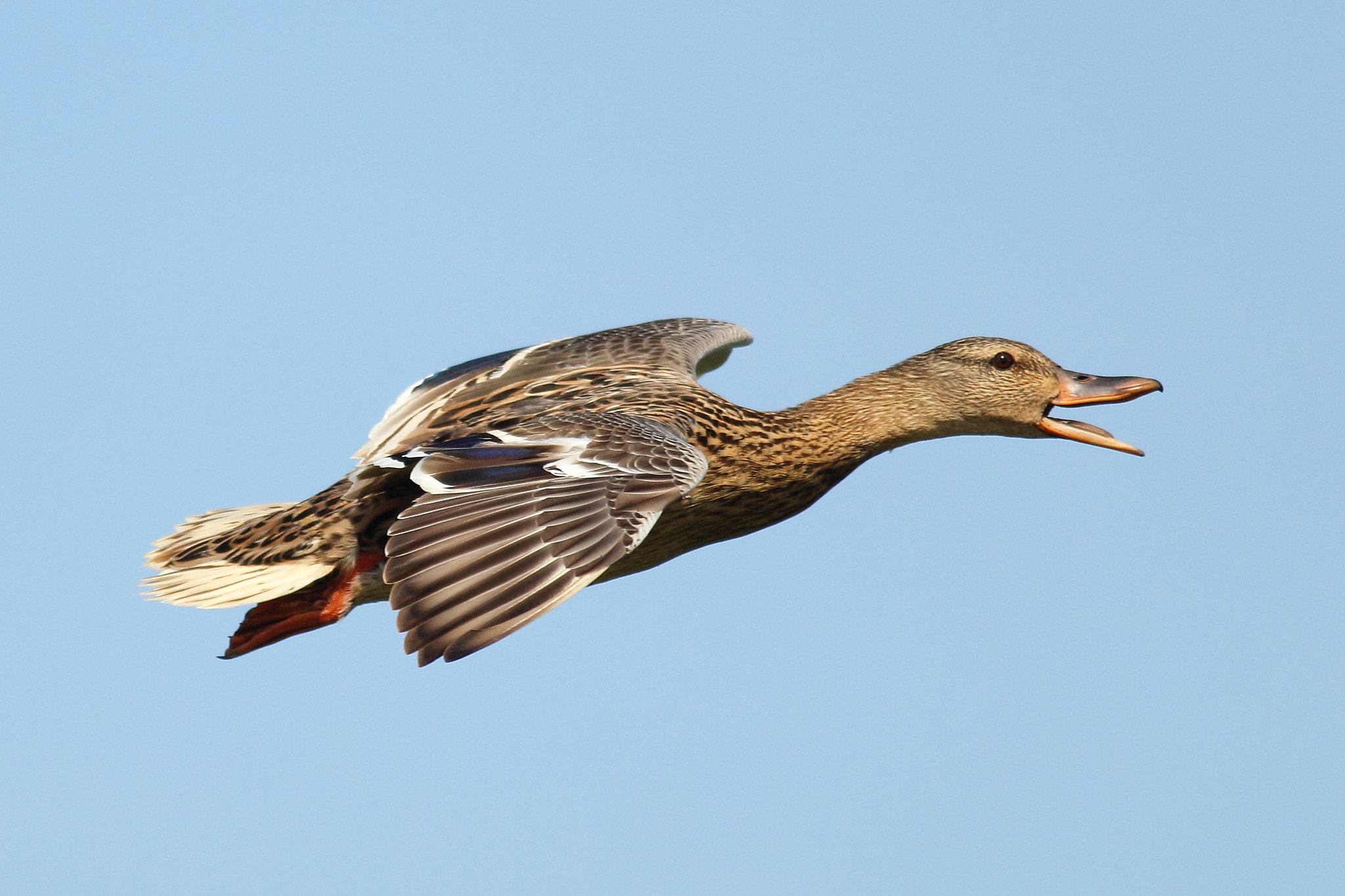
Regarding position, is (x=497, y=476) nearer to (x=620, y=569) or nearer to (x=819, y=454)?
(x=620, y=569)

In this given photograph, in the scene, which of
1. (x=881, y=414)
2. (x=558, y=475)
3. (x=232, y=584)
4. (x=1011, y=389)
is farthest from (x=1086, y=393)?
(x=232, y=584)

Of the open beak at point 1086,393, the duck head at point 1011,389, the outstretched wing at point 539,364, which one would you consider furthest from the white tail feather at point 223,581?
the open beak at point 1086,393

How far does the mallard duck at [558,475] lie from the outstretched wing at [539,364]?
0.07 ft

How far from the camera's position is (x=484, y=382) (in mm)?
12039

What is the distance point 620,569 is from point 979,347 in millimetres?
2824

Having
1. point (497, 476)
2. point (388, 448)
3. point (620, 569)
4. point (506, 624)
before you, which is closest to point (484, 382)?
point (388, 448)

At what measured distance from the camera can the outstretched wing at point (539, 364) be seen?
38.6 feet

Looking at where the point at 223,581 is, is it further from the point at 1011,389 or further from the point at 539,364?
the point at 1011,389

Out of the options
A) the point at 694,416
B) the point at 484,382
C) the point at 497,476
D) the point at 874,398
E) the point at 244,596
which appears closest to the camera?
the point at 497,476

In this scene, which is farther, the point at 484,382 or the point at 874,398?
the point at 484,382

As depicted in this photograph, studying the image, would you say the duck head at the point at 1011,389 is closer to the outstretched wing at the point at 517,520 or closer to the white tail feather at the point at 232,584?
the outstretched wing at the point at 517,520

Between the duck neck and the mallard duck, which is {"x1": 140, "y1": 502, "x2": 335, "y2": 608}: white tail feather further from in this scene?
the duck neck

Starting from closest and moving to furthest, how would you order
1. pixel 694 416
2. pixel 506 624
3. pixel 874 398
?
pixel 506 624
pixel 694 416
pixel 874 398

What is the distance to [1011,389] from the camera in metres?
11.3
